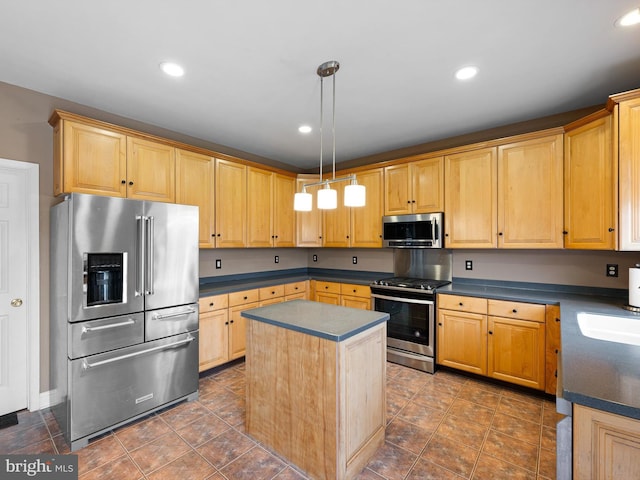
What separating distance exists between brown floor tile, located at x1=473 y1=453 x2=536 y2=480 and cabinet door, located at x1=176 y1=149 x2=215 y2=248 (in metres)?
3.04

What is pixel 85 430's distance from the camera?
210 cm

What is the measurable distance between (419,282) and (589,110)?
2336mm

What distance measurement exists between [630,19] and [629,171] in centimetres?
97

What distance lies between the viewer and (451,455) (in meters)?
2.00

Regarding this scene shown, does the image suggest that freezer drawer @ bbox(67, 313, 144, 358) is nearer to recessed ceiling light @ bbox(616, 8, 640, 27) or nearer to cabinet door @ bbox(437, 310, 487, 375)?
cabinet door @ bbox(437, 310, 487, 375)

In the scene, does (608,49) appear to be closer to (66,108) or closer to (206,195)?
(206,195)

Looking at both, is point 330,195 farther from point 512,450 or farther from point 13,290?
point 13,290

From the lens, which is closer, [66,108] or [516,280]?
[66,108]

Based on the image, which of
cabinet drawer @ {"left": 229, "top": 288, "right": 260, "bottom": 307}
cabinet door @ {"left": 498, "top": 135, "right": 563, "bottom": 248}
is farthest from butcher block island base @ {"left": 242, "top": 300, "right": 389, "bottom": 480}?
cabinet door @ {"left": 498, "top": 135, "right": 563, "bottom": 248}

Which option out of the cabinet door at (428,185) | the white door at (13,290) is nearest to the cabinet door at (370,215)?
the cabinet door at (428,185)

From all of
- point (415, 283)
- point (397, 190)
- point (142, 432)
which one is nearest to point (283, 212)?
point (397, 190)

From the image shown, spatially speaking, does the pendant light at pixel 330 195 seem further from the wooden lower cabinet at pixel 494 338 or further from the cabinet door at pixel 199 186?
the wooden lower cabinet at pixel 494 338

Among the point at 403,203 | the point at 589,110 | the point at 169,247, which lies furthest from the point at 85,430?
the point at 589,110

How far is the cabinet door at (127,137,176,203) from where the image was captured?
2.75m
